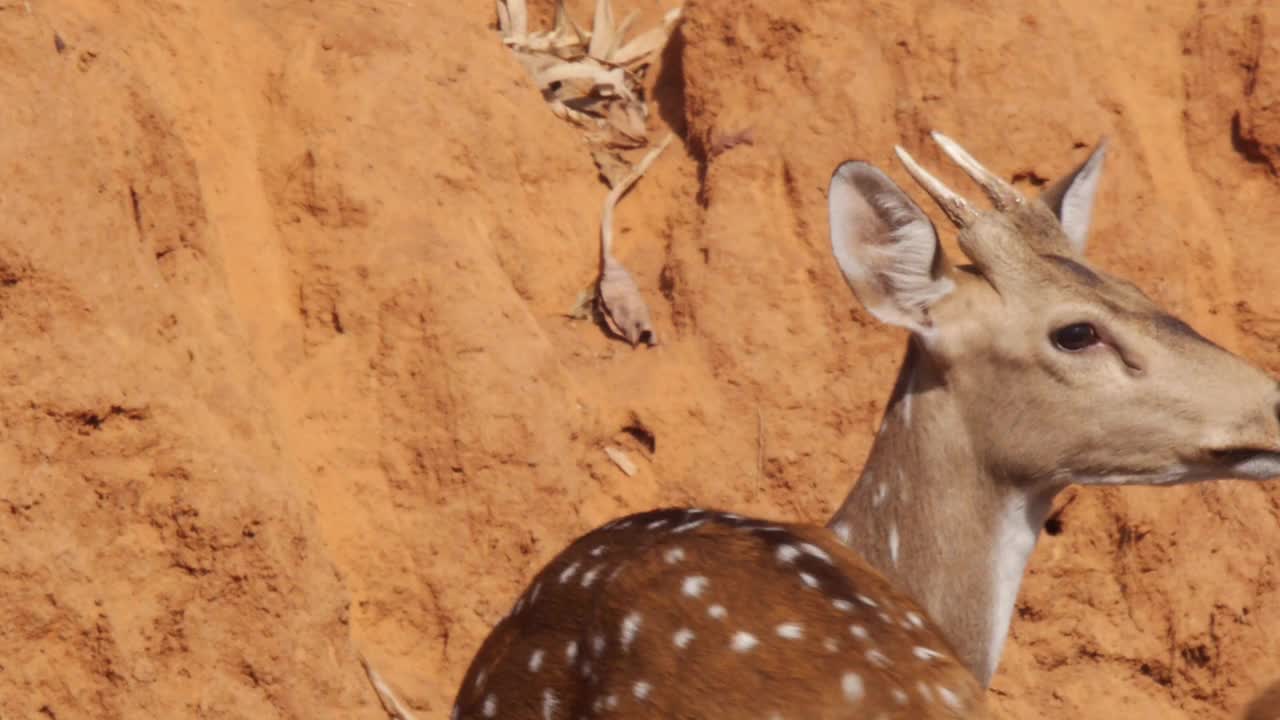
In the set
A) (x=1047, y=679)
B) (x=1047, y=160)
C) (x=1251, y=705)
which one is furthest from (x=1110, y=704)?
(x=1251, y=705)

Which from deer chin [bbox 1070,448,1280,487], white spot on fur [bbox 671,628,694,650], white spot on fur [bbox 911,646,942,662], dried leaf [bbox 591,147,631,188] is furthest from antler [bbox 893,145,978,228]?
dried leaf [bbox 591,147,631,188]

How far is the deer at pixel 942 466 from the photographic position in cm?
509

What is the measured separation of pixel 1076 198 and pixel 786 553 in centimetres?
187

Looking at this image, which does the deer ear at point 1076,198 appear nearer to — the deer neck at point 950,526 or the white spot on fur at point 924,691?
the deer neck at point 950,526

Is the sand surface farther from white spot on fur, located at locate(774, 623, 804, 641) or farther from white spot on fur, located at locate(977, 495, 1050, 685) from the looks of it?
white spot on fur, located at locate(774, 623, 804, 641)

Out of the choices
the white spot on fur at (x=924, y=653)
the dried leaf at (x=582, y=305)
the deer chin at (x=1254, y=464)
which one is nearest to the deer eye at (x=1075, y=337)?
the deer chin at (x=1254, y=464)

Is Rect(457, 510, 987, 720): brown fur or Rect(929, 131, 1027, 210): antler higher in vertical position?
Rect(929, 131, 1027, 210): antler

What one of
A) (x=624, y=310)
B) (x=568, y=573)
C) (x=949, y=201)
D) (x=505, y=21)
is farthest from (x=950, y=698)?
(x=505, y=21)

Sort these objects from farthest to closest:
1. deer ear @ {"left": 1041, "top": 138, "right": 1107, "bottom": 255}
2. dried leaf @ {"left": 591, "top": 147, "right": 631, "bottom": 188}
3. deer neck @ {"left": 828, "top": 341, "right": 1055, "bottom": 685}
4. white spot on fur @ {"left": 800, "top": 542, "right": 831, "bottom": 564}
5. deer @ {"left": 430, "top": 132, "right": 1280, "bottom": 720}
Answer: dried leaf @ {"left": 591, "top": 147, "right": 631, "bottom": 188} → deer ear @ {"left": 1041, "top": 138, "right": 1107, "bottom": 255} → deer neck @ {"left": 828, "top": 341, "right": 1055, "bottom": 685} → white spot on fur @ {"left": 800, "top": 542, "right": 831, "bottom": 564} → deer @ {"left": 430, "top": 132, "right": 1280, "bottom": 720}

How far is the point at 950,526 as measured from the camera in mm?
5863

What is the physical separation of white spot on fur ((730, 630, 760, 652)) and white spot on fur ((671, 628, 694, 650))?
10 centimetres

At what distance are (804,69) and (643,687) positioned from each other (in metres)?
4.67

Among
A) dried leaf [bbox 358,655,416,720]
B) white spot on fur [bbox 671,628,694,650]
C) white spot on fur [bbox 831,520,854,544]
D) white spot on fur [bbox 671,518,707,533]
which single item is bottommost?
dried leaf [bbox 358,655,416,720]

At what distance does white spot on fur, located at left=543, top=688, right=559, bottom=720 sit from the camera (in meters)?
5.09
